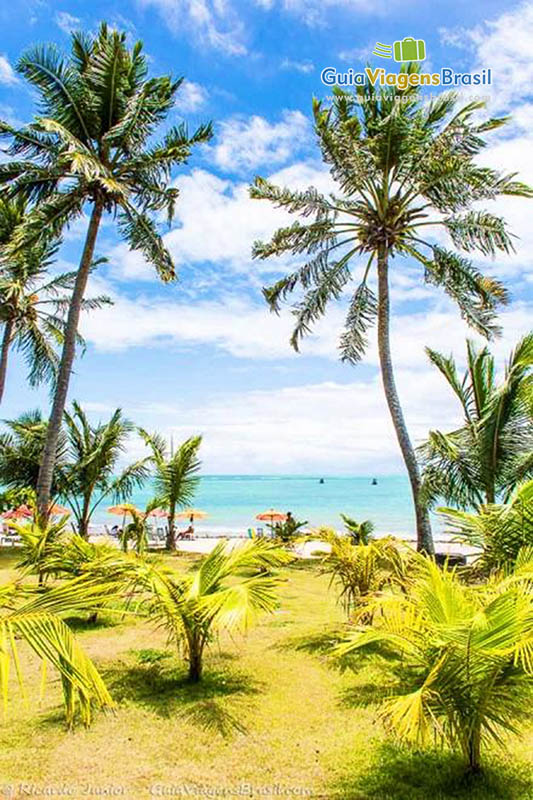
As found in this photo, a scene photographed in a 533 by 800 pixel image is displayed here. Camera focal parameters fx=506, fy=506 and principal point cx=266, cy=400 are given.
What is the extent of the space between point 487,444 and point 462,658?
7.97 metres

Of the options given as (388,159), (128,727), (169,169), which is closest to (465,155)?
(388,159)

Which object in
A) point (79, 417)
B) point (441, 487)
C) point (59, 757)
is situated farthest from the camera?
point (79, 417)

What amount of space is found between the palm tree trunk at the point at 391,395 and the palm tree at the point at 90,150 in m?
5.48

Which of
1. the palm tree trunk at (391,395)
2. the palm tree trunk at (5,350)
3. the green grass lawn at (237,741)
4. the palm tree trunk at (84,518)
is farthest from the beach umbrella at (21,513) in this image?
the green grass lawn at (237,741)

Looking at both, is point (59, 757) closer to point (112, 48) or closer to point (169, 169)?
point (169, 169)

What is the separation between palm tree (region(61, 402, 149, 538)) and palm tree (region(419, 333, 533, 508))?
9.44 m

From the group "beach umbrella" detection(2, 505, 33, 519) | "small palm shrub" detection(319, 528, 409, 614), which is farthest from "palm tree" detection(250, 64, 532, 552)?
"beach umbrella" detection(2, 505, 33, 519)

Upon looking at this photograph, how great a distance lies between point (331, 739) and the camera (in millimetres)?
3691

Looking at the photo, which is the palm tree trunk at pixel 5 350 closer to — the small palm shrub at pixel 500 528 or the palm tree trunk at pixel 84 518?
the palm tree trunk at pixel 84 518

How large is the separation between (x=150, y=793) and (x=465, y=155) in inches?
545

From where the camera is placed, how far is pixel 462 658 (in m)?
2.72

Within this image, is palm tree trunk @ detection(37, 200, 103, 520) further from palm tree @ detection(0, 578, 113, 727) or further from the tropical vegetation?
palm tree @ detection(0, 578, 113, 727)

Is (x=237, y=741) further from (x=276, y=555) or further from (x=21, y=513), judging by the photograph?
(x=21, y=513)

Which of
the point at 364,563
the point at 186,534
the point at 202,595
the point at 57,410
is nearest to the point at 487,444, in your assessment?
the point at 364,563
